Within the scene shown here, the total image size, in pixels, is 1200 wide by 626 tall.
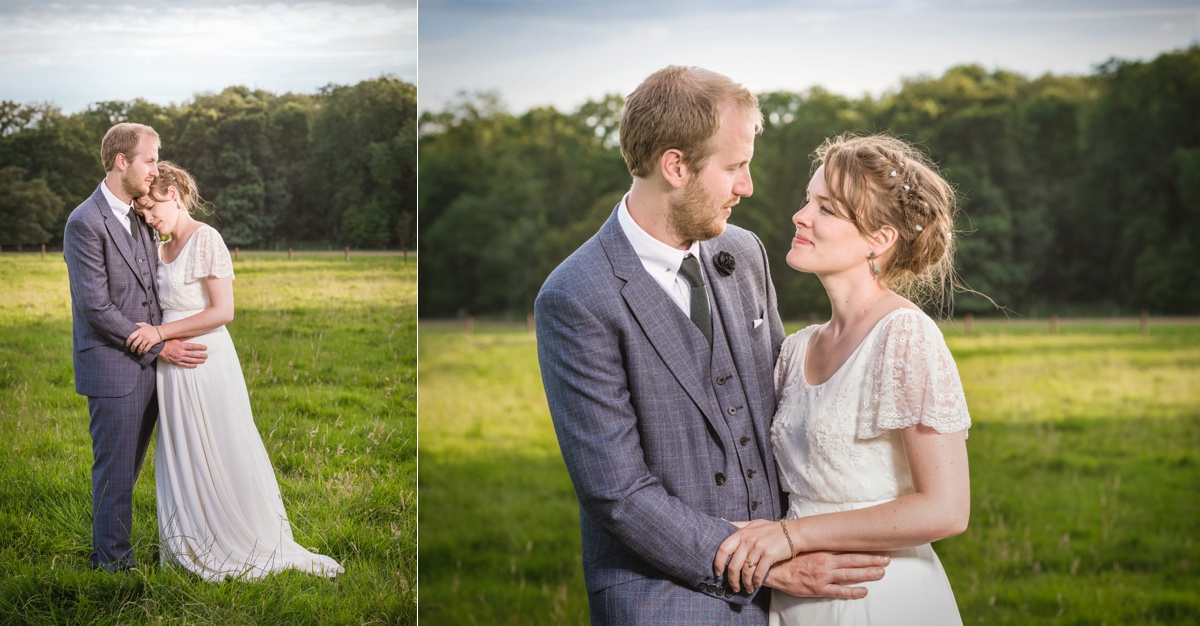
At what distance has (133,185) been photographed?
2.92 metres

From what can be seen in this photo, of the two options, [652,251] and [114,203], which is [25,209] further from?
[652,251]

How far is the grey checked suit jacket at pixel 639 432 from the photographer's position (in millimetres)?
2158

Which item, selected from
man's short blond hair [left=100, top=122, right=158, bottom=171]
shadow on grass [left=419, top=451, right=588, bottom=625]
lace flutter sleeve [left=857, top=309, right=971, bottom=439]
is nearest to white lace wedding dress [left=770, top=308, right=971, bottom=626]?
lace flutter sleeve [left=857, top=309, right=971, bottom=439]

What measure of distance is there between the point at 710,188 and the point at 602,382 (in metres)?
0.51

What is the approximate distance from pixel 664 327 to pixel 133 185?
1707 mm

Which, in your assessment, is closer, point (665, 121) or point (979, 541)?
point (665, 121)

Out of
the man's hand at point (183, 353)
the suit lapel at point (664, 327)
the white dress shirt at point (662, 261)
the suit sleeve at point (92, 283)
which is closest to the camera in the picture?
the suit lapel at point (664, 327)

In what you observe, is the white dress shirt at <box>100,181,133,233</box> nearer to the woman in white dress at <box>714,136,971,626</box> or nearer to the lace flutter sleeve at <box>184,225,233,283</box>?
the lace flutter sleeve at <box>184,225,233,283</box>

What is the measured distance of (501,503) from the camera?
27.3 feet

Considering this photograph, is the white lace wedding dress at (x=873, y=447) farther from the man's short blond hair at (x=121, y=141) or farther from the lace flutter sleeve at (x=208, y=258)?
the man's short blond hair at (x=121, y=141)

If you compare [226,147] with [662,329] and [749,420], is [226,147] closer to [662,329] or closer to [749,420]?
[662,329]

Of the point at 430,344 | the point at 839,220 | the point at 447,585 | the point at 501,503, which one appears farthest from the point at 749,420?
the point at 430,344

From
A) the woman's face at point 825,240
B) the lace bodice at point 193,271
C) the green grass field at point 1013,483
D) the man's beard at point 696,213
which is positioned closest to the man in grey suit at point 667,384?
the man's beard at point 696,213

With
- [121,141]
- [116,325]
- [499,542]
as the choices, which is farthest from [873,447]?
[499,542]
